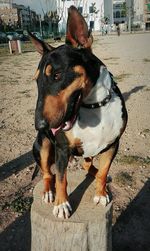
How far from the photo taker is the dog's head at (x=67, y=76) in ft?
7.09

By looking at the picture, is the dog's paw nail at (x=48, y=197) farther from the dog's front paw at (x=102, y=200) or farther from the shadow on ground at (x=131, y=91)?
the shadow on ground at (x=131, y=91)

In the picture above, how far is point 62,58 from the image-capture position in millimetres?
2279

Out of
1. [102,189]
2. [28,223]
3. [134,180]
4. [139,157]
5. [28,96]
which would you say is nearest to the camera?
[102,189]

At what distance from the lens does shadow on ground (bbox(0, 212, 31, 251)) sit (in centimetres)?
335

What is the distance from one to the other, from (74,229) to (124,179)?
195 centimetres

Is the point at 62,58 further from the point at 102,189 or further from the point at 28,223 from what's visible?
the point at 28,223

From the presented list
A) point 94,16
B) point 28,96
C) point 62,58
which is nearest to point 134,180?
point 62,58

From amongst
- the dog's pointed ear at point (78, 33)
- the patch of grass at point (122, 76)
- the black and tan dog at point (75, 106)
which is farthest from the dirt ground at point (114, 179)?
the patch of grass at point (122, 76)

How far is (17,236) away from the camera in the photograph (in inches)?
137

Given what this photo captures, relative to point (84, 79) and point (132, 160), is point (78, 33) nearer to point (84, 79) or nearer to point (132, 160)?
→ point (84, 79)

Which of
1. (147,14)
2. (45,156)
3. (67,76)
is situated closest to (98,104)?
(67,76)

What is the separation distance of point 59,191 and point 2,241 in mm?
1167

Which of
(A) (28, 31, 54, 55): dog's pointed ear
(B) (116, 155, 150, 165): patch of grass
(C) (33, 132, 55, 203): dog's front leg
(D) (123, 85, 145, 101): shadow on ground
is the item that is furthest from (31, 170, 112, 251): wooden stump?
(D) (123, 85, 145, 101): shadow on ground

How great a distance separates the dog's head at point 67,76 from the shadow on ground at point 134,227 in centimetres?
160
